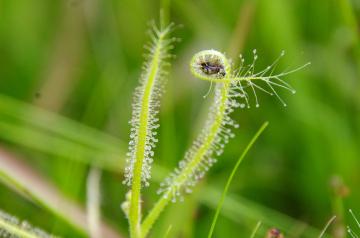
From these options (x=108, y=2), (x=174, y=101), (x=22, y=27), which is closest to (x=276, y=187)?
(x=174, y=101)

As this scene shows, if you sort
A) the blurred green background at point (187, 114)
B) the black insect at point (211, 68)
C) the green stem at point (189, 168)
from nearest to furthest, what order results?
the black insect at point (211, 68)
the green stem at point (189, 168)
the blurred green background at point (187, 114)

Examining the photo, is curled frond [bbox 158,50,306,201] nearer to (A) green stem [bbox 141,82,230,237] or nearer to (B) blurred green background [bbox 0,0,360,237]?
(A) green stem [bbox 141,82,230,237]

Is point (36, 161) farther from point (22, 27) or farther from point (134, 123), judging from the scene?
point (134, 123)

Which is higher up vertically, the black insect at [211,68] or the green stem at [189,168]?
the black insect at [211,68]

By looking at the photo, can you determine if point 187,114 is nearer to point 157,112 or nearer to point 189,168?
point 189,168

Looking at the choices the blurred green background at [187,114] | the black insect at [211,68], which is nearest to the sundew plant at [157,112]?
the black insect at [211,68]

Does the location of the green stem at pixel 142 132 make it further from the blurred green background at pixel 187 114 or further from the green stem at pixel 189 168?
the blurred green background at pixel 187 114

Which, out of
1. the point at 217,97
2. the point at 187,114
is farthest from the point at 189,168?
the point at 187,114
